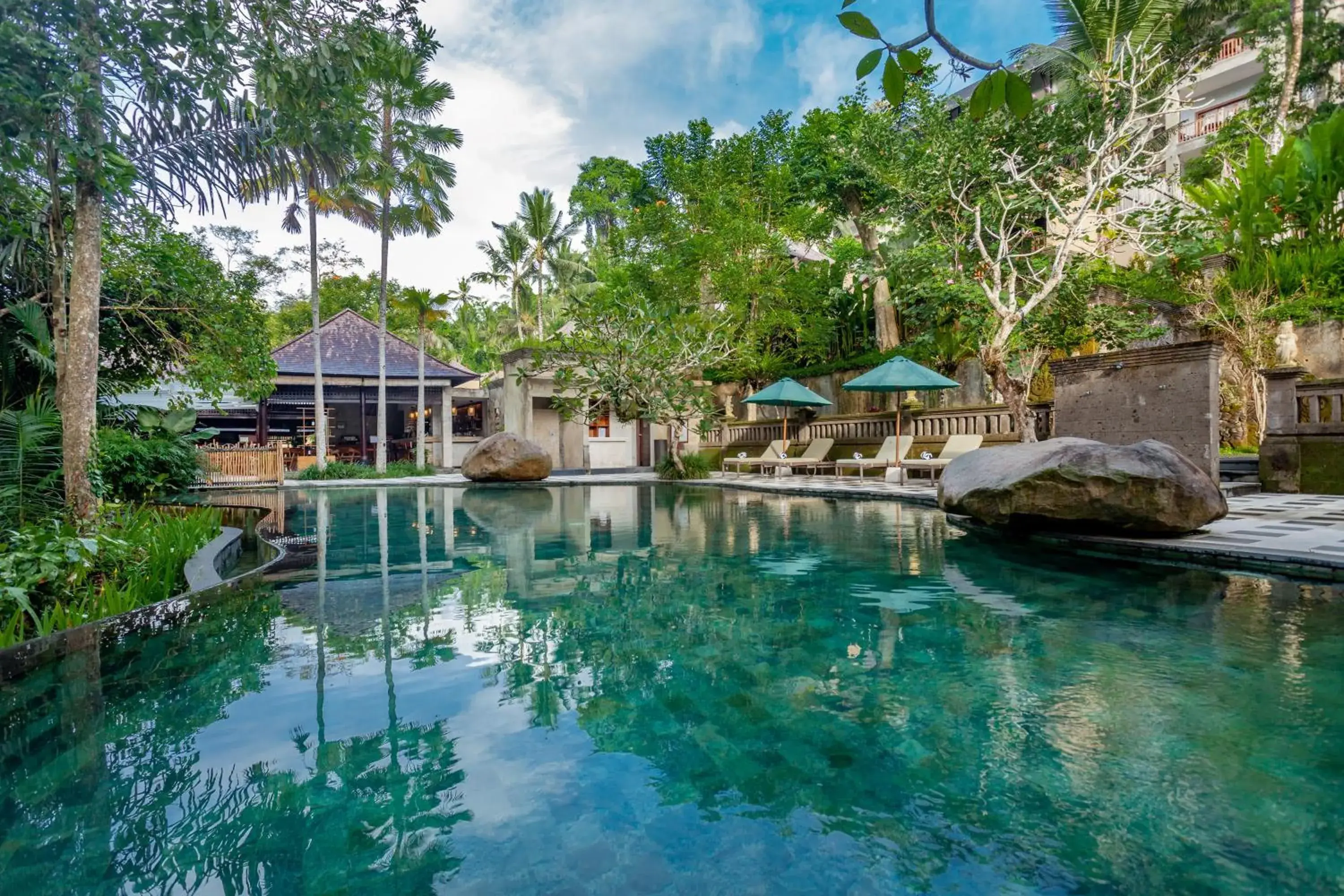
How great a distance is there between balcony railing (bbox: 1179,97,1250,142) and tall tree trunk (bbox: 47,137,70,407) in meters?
33.4

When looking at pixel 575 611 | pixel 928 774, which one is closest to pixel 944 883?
pixel 928 774

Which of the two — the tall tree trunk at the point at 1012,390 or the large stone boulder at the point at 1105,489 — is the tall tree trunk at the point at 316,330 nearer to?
the tall tree trunk at the point at 1012,390

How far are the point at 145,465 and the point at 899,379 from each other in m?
14.8

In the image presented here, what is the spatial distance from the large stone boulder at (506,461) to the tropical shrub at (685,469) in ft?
10.6

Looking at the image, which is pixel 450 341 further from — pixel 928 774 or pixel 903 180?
pixel 928 774

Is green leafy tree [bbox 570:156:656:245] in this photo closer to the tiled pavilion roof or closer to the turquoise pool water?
the tiled pavilion roof

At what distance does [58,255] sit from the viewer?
633cm

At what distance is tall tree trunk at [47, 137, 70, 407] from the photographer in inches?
190

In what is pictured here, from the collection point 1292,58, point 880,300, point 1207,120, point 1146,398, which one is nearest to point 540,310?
point 880,300

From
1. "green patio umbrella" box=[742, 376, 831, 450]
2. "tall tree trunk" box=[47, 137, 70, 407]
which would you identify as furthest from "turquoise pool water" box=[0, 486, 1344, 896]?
"green patio umbrella" box=[742, 376, 831, 450]

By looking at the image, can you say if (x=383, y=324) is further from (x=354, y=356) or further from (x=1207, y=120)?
(x=1207, y=120)

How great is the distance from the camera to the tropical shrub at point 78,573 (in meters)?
4.05

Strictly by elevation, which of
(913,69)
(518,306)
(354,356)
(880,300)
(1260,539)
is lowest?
(1260,539)

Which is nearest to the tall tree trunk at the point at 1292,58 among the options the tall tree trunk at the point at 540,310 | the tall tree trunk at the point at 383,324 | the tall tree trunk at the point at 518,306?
the tall tree trunk at the point at 383,324
